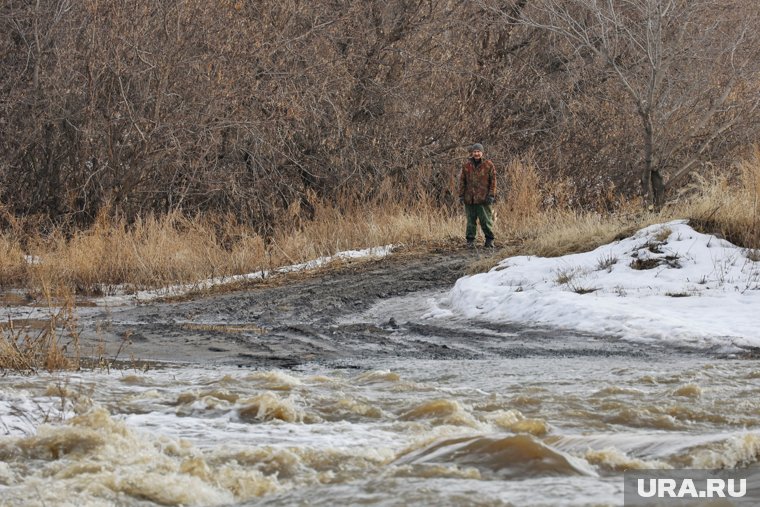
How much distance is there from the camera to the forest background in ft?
60.3

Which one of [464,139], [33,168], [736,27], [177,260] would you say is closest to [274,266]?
[177,260]

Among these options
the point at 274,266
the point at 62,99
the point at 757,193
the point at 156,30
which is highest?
the point at 156,30

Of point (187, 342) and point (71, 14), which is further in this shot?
point (71, 14)

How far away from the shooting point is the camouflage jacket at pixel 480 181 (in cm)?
1625

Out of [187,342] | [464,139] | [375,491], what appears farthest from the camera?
[464,139]

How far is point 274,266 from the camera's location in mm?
16047

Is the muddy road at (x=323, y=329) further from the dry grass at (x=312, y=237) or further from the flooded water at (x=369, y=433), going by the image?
the dry grass at (x=312, y=237)

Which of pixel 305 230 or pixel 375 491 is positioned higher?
→ pixel 375 491

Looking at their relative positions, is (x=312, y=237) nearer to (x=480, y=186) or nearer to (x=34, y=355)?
(x=480, y=186)

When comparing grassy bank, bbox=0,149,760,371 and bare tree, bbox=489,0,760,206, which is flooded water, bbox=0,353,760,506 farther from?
bare tree, bbox=489,0,760,206

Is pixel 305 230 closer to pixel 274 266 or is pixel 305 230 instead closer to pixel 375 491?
pixel 274 266

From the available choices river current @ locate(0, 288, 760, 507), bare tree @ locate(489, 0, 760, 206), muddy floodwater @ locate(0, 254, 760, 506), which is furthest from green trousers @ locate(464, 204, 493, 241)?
river current @ locate(0, 288, 760, 507)

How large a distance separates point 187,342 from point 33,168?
1170 centimetres

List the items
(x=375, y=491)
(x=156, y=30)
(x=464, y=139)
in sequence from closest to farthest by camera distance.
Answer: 1. (x=375, y=491)
2. (x=156, y=30)
3. (x=464, y=139)
